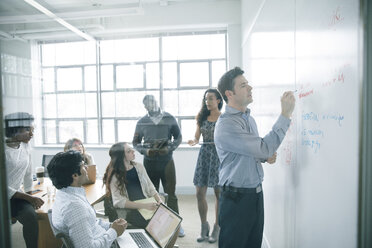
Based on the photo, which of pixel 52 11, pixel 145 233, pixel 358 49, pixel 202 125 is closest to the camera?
pixel 358 49

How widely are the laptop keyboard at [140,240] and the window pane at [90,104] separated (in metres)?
2.21

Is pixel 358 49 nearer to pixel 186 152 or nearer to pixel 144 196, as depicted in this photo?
pixel 144 196

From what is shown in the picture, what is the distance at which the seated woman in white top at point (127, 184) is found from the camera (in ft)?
6.16

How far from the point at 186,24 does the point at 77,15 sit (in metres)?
1.46

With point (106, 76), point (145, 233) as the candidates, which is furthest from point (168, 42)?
point (145, 233)

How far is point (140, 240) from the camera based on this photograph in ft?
5.47

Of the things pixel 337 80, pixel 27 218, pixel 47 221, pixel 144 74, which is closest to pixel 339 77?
pixel 337 80

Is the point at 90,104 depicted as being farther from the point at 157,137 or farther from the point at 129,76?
the point at 157,137

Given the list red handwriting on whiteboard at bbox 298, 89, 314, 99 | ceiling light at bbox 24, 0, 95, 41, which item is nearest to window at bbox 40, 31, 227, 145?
ceiling light at bbox 24, 0, 95, 41

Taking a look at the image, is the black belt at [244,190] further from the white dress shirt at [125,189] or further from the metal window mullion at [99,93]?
the metal window mullion at [99,93]

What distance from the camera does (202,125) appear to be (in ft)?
8.59

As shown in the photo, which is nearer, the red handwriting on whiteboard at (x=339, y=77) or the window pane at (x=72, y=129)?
the red handwriting on whiteboard at (x=339, y=77)

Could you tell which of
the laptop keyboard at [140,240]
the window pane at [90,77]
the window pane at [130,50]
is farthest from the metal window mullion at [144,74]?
the laptop keyboard at [140,240]

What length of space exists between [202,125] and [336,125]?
1.80m
